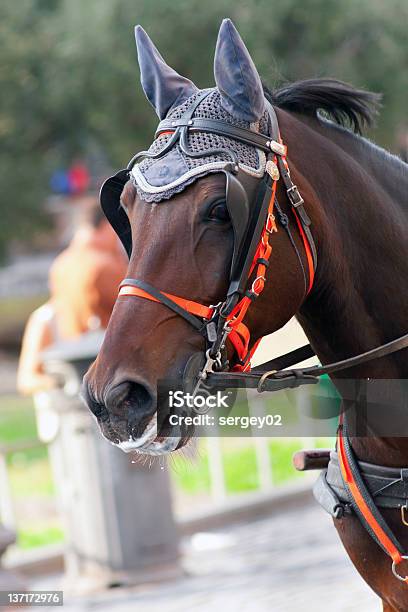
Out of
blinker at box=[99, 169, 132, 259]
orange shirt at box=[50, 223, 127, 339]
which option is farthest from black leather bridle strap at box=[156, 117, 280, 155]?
orange shirt at box=[50, 223, 127, 339]

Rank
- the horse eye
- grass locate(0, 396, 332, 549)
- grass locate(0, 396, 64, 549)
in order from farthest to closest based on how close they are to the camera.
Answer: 1. grass locate(0, 396, 332, 549)
2. grass locate(0, 396, 64, 549)
3. the horse eye

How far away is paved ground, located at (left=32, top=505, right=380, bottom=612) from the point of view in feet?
19.2

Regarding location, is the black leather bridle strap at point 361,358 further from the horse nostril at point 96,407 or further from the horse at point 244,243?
the horse nostril at point 96,407

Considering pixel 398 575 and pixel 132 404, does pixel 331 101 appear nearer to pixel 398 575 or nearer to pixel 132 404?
pixel 132 404

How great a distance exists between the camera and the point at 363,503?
2.82 metres

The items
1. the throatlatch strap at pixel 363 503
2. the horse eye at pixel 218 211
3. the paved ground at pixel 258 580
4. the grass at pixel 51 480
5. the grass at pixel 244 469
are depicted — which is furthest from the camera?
the grass at pixel 244 469

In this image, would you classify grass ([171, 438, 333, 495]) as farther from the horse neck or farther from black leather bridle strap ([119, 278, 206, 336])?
black leather bridle strap ([119, 278, 206, 336])

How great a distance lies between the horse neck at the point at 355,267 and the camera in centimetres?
268

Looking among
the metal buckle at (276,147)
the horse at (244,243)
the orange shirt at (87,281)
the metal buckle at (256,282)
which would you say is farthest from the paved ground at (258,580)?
the metal buckle at (276,147)

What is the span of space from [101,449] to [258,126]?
4178mm

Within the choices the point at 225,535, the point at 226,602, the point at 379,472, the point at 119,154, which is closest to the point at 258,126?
the point at 379,472

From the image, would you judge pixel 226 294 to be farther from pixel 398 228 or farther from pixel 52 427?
pixel 52 427

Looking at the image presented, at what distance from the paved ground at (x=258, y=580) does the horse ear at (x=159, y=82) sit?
3.57 meters

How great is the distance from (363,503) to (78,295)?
4.15m
